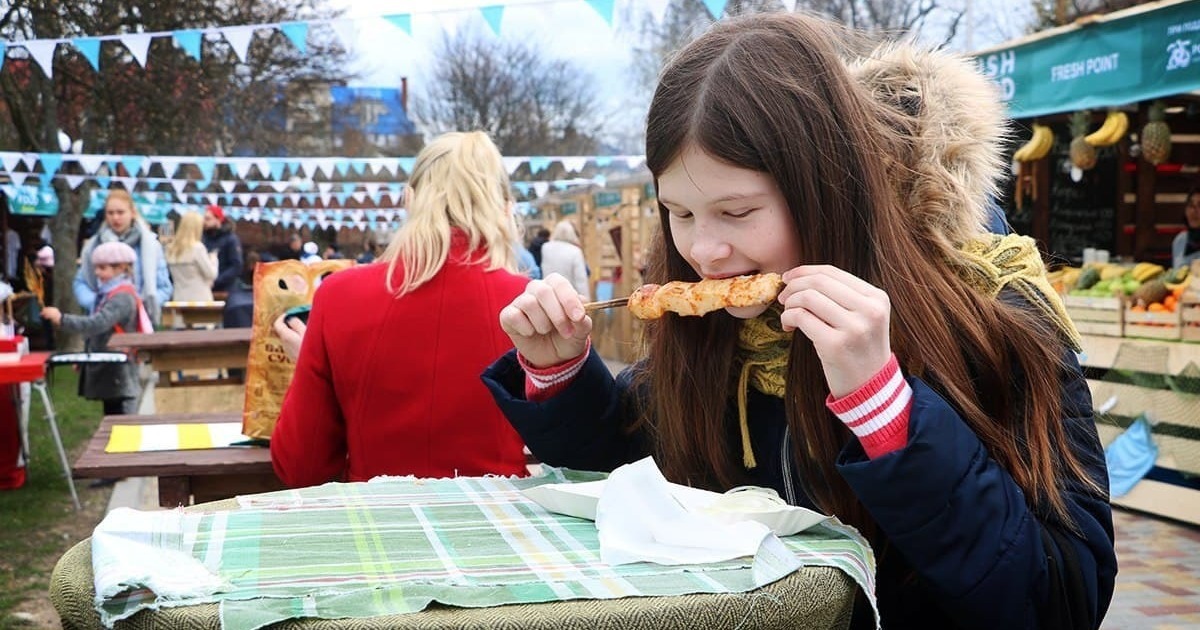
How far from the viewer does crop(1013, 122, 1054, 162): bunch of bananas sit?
9.12 meters

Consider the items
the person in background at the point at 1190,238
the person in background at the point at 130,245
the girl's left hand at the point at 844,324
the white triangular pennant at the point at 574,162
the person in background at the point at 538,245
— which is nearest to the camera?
the girl's left hand at the point at 844,324

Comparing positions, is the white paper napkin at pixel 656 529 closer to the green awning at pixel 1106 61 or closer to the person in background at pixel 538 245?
the green awning at pixel 1106 61

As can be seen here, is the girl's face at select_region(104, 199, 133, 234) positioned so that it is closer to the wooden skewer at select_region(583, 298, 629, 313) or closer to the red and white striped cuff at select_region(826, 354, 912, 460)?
the wooden skewer at select_region(583, 298, 629, 313)

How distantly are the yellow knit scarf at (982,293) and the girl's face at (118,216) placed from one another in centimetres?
983

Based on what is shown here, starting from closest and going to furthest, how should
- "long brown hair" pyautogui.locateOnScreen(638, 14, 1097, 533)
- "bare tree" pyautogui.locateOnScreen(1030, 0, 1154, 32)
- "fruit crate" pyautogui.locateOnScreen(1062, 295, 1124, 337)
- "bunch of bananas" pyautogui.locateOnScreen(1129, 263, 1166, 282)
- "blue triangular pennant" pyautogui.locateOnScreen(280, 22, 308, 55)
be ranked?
"long brown hair" pyautogui.locateOnScreen(638, 14, 1097, 533)
"fruit crate" pyautogui.locateOnScreen(1062, 295, 1124, 337)
"bunch of bananas" pyautogui.locateOnScreen(1129, 263, 1166, 282)
"blue triangular pennant" pyautogui.locateOnScreen(280, 22, 308, 55)
"bare tree" pyautogui.locateOnScreen(1030, 0, 1154, 32)

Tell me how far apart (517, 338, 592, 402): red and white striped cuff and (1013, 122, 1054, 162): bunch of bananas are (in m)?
8.11

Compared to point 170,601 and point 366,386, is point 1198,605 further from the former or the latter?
point 170,601

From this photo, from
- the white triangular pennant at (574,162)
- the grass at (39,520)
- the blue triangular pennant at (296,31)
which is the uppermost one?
the blue triangular pennant at (296,31)

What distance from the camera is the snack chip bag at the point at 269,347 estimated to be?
379cm

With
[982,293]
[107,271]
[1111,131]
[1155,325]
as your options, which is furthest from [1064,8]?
[982,293]

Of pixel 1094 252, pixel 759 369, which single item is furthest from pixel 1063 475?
pixel 1094 252

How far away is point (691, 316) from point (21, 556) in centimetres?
573

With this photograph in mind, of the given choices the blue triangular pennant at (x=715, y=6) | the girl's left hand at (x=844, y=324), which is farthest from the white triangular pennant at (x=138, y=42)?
the girl's left hand at (x=844, y=324)

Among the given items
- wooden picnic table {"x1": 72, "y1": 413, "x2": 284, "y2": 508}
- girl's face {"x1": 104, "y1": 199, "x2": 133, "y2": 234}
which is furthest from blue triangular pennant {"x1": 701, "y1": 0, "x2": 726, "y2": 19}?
girl's face {"x1": 104, "y1": 199, "x2": 133, "y2": 234}
